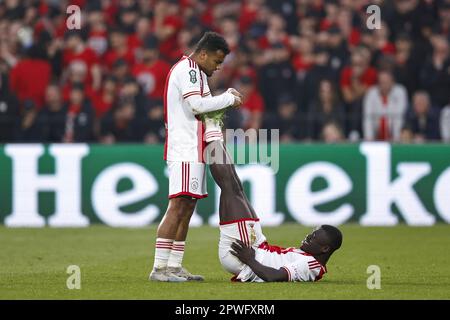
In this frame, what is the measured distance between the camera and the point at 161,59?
2067 centimetres

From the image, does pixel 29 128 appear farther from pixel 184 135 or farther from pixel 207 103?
pixel 207 103

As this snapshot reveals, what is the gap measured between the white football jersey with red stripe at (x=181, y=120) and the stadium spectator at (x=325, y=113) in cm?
840

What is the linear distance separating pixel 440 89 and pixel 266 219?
12.6 ft

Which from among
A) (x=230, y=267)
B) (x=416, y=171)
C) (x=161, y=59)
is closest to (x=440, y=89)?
(x=416, y=171)

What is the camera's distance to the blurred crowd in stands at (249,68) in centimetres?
1911

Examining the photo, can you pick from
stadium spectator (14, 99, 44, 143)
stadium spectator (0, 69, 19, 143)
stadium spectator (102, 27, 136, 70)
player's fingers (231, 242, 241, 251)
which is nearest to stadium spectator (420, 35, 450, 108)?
stadium spectator (102, 27, 136, 70)

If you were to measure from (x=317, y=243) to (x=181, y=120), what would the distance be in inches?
68.3

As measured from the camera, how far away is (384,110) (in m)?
19.1

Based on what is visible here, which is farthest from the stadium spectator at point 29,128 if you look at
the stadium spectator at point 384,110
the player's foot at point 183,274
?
the player's foot at point 183,274

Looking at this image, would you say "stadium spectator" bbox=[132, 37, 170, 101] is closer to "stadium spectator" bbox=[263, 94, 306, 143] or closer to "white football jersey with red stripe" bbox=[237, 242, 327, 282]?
"stadium spectator" bbox=[263, 94, 306, 143]

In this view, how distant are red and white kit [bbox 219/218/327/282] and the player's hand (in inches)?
5.1

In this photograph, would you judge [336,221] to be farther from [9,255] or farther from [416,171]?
[9,255]

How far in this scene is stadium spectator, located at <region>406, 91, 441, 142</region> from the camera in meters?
18.8

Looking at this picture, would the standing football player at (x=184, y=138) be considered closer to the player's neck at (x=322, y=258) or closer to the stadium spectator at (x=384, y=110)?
the player's neck at (x=322, y=258)
